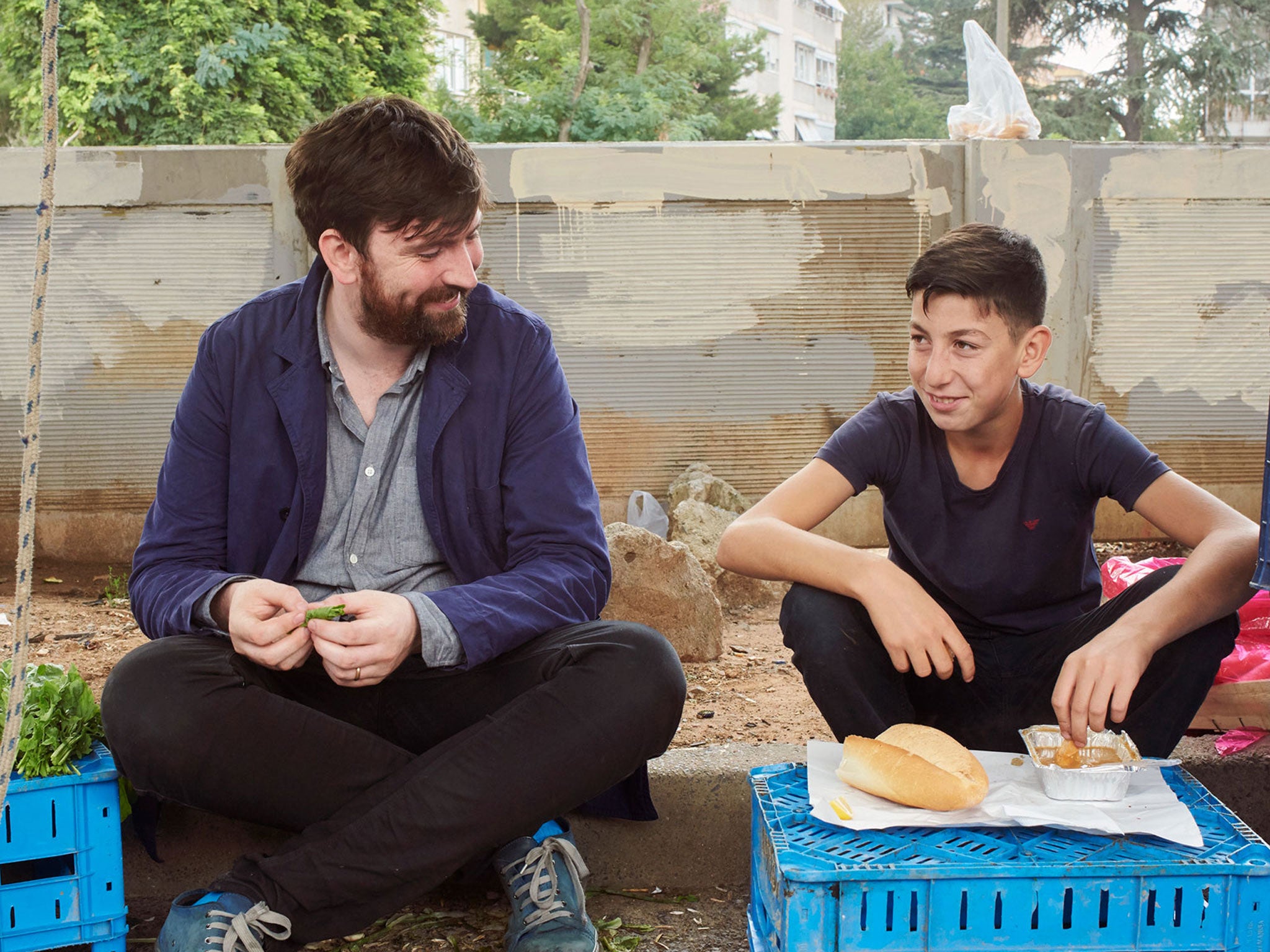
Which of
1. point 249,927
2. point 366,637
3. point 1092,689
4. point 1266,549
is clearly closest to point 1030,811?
point 1092,689

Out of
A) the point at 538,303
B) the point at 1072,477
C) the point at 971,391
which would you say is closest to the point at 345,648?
the point at 971,391

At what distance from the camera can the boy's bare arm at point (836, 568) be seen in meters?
2.19

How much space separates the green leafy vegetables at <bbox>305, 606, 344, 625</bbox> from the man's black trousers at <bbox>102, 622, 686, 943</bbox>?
17 centimetres

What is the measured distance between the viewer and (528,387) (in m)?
2.48

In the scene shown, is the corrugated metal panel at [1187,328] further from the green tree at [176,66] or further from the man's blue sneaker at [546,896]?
the green tree at [176,66]

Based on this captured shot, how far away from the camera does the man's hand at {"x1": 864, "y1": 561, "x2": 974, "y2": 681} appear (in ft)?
7.16

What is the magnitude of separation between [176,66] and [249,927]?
51.1 ft

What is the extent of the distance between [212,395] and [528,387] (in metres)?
0.66

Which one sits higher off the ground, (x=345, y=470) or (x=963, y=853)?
(x=345, y=470)

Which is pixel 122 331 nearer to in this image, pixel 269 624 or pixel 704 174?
pixel 704 174

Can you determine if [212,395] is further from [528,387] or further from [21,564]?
[21,564]

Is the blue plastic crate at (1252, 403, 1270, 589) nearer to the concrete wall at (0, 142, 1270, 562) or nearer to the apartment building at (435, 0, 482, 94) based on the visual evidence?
the concrete wall at (0, 142, 1270, 562)

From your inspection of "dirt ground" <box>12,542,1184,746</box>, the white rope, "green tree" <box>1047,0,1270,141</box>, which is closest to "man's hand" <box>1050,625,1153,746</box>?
"dirt ground" <box>12,542,1184,746</box>

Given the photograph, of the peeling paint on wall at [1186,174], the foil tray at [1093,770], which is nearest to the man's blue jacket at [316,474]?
the foil tray at [1093,770]
